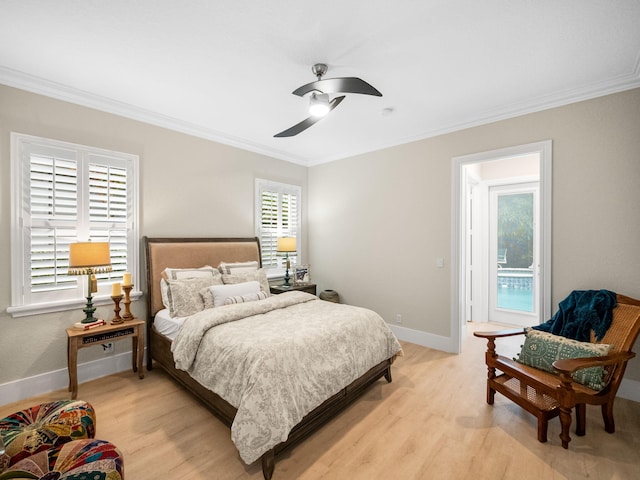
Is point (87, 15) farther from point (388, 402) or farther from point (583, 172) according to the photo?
point (583, 172)

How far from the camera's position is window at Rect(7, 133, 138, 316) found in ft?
8.71

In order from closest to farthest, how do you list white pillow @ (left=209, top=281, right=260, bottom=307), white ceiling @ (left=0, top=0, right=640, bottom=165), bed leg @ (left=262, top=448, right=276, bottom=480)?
1. bed leg @ (left=262, top=448, right=276, bottom=480)
2. white ceiling @ (left=0, top=0, right=640, bottom=165)
3. white pillow @ (left=209, top=281, right=260, bottom=307)

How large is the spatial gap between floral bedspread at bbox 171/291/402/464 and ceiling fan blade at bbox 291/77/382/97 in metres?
1.84

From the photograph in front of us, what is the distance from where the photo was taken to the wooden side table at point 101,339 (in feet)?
8.61

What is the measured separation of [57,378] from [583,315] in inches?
190

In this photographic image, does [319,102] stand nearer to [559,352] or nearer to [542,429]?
[559,352]

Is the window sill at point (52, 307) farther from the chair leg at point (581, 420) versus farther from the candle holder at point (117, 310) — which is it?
the chair leg at point (581, 420)

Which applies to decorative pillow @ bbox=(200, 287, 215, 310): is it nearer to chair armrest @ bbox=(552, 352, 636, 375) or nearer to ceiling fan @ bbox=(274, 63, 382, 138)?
ceiling fan @ bbox=(274, 63, 382, 138)

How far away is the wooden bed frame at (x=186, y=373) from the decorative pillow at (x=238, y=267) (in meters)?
0.17

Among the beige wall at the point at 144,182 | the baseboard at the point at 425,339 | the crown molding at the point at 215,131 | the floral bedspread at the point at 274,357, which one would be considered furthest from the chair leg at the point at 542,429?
the beige wall at the point at 144,182

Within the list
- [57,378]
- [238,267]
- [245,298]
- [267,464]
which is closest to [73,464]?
[267,464]

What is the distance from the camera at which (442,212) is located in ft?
12.5

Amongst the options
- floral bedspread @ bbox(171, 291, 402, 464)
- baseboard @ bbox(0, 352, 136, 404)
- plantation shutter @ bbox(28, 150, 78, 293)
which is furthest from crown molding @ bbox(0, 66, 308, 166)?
baseboard @ bbox(0, 352, 136, 404)

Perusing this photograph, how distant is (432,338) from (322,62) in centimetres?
346
